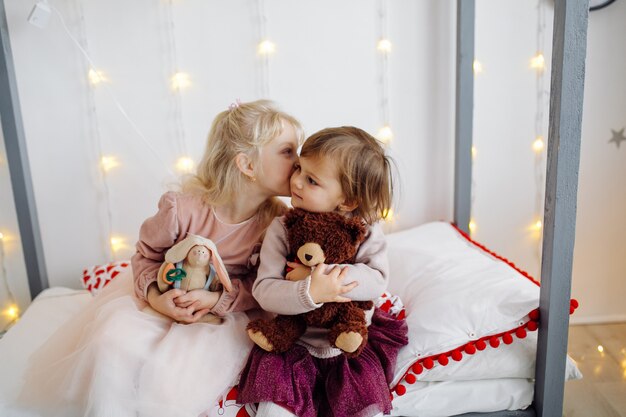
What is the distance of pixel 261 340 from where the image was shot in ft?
3.66

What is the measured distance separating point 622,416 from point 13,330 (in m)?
1.71

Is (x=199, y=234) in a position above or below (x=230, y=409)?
above

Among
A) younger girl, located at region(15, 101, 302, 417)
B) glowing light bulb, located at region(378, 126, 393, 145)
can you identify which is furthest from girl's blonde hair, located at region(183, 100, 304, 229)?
glowing light bulb, located at region(378, 126, 393, 145)

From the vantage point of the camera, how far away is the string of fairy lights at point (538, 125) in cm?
178

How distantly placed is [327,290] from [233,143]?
0.45m

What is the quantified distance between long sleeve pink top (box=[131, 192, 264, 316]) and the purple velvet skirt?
200 mm

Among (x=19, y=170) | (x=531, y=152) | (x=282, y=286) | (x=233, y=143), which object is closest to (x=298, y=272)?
(x=282, y=286)

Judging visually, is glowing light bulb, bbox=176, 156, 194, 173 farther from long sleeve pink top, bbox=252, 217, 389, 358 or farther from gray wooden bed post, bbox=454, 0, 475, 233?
gray wooden bed post, bbox=454, 0, 475, 233

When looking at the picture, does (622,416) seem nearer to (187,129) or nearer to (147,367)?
(147,367)

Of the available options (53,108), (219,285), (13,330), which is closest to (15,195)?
(53,108)

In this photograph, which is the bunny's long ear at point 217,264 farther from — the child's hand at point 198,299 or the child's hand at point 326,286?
the child's hand at point 326,286

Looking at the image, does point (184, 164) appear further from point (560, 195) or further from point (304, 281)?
point (560, 195)

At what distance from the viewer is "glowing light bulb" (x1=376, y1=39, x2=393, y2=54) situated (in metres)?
1.75

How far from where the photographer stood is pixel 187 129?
1.74 meters
